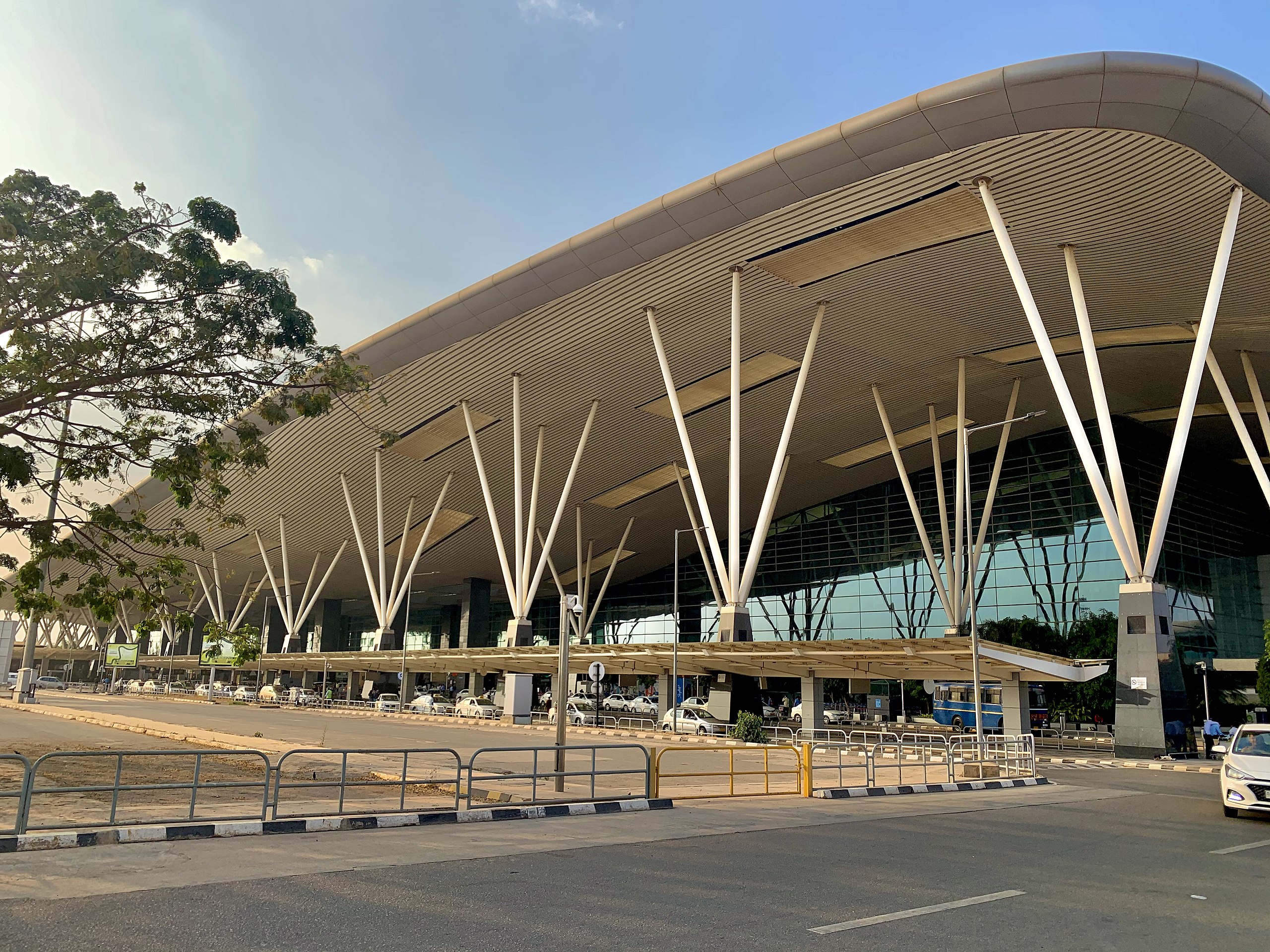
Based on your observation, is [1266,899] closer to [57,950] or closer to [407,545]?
[57,950]

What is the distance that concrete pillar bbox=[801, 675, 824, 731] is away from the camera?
33562mm

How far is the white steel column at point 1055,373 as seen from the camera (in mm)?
25188

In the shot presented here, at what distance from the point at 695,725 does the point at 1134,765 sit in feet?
49.8

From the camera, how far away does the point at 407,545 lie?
56.8 metres

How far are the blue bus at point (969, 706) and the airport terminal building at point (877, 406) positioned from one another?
359 cm

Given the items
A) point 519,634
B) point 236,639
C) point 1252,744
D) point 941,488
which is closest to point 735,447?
point 941,488

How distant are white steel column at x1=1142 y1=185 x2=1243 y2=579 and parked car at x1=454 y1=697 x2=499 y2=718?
2893 centimetres

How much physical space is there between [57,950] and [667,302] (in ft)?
90.9

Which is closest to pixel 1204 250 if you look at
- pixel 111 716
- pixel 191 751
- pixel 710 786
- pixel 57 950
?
pixel 710 786

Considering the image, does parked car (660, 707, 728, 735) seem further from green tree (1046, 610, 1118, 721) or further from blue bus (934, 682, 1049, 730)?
green tree (1046, 610, 1118, 721)

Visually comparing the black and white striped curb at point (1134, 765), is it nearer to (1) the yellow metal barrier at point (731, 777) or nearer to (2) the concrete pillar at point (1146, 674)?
(2) the concrete pillar at point (1146, 674)

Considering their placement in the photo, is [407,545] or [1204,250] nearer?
[1204,250]

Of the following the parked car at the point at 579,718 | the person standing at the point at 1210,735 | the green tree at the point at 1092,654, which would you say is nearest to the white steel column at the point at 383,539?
the parked car at the point at 579,718

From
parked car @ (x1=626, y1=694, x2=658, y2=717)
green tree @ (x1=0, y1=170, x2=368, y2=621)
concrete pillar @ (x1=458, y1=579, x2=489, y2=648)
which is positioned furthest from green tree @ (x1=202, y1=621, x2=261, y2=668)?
concrete pillar @ (x1=458, y1=579, x2=489, y2=648)
